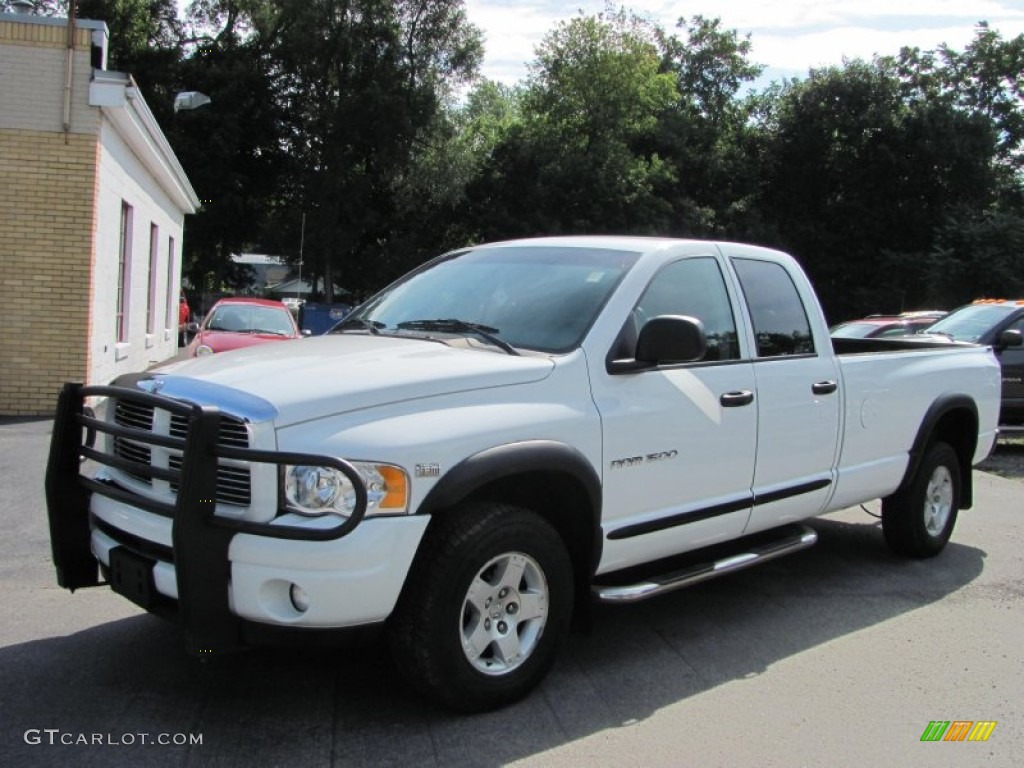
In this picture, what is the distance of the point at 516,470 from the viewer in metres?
3.70

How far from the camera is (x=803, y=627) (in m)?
5.15

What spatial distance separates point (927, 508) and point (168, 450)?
16.6 ft

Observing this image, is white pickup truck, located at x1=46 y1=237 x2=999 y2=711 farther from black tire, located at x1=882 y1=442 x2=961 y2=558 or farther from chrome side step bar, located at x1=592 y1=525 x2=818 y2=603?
black tire, located at x1=882 y1=442 x2=961 y2=558

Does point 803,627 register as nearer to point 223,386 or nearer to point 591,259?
point 591,259

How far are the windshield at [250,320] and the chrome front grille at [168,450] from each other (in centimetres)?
1112

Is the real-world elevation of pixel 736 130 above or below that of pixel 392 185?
above

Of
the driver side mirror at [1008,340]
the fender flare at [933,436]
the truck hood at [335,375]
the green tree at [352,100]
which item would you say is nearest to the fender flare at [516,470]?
the truck hood at [335,375]

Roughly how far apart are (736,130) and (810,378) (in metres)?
46.4

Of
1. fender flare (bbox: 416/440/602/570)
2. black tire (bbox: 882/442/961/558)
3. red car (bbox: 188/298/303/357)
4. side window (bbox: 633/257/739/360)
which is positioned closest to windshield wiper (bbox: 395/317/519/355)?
fender flare (bbox: 416/440/602/570)

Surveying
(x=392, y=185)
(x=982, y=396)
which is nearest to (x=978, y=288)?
(x=392, y=185)

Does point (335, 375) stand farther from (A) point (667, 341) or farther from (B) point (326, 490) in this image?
(A) point (667, 341)

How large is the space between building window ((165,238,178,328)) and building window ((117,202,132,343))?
230 inches

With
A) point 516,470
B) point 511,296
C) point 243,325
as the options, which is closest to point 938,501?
point 511,296

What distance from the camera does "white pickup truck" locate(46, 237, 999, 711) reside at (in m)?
3.36
